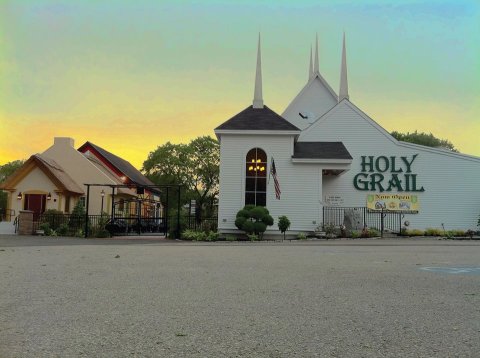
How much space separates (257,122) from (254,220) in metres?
5.69

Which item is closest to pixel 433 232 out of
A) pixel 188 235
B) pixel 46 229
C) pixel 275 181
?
pixel 275 181

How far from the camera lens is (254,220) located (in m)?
24.2

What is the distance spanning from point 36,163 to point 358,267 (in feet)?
100

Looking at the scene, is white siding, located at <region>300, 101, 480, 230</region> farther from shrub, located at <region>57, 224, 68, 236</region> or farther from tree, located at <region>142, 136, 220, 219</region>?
tree, located at <region>142, 136, 220, 219</region>

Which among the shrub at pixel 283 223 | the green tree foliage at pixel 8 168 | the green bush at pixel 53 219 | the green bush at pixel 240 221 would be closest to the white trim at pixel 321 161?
the shrub at pixel 283 223

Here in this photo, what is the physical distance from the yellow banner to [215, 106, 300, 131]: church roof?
7.28 meters

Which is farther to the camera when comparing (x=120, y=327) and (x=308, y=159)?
(x=308, y=159)

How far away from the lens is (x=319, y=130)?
30.7 m

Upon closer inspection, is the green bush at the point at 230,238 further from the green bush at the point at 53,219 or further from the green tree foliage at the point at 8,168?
the green tree foliage at the point at 8,168

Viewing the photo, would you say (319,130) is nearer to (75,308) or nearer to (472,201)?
(472,201)

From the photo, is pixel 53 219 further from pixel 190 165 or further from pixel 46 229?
pixel 190 165

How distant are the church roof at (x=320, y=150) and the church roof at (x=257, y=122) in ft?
5.04

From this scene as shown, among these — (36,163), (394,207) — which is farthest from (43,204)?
(394,207)

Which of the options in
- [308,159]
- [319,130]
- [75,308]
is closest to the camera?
[75,308]
